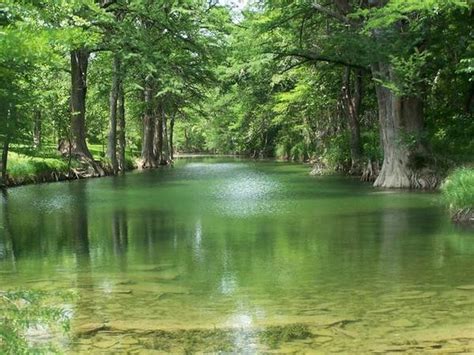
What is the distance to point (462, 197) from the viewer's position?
1233 centimetres

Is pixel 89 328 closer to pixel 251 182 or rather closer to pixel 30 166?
pixel 251 182

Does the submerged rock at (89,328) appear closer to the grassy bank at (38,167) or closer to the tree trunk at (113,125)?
the grassy bank at (38,167)

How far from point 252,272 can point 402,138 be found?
543 inches

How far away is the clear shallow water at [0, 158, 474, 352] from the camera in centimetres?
552

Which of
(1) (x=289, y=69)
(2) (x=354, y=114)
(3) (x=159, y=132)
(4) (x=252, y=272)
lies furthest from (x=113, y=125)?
(4) (x=252, y=272)

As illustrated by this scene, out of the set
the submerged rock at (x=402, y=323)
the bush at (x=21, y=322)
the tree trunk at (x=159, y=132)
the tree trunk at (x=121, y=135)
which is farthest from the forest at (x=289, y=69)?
the submerged rock at (x=402, y=323)

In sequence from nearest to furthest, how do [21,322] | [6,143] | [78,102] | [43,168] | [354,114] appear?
[21,322]
[6,143]
[43,168]
[354,114]
[78,102]

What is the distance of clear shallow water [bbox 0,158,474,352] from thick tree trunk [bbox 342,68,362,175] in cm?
1126

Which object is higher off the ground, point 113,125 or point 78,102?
point 78,102

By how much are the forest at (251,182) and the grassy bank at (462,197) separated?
4cm

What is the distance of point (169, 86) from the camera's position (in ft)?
91.9

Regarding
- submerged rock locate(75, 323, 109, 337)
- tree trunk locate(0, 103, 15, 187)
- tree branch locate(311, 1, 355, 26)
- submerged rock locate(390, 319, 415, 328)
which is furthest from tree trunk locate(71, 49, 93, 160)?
submerged rock locate(390, 319, 415, 328)

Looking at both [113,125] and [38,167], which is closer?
[38,167]

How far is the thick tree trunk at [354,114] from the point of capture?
28062mm
